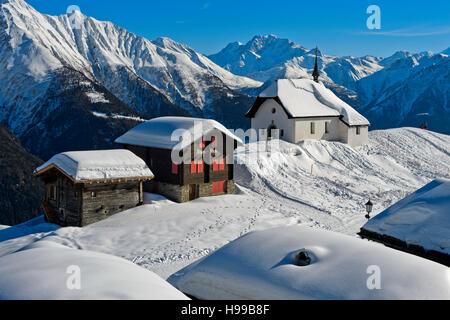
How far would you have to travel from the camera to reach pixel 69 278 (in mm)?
4961

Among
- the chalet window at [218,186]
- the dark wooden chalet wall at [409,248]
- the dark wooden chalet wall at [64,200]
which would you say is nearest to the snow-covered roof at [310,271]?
the dark wooden chalet wall at [409,248]

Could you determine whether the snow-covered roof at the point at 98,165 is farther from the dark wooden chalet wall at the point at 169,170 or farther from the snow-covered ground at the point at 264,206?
the snow-covered ground at the point at 264,206

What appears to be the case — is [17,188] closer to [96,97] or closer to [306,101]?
[306,101]

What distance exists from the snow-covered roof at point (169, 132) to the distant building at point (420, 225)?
14458 millimetres

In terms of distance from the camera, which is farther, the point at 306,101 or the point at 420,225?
the point at 306,101

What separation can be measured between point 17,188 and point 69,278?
93.5m

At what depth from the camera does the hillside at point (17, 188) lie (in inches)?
3241

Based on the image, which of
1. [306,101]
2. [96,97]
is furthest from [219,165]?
[96,97]

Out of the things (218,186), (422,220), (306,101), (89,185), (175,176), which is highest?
(306,101)

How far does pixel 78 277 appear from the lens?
5.06 m

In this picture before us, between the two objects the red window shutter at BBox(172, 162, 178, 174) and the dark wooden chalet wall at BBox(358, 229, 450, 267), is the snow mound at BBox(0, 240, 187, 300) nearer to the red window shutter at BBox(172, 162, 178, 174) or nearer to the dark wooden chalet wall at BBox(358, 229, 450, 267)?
the dark wooden chalet wall at BBox(358, 229, 450, 267)
